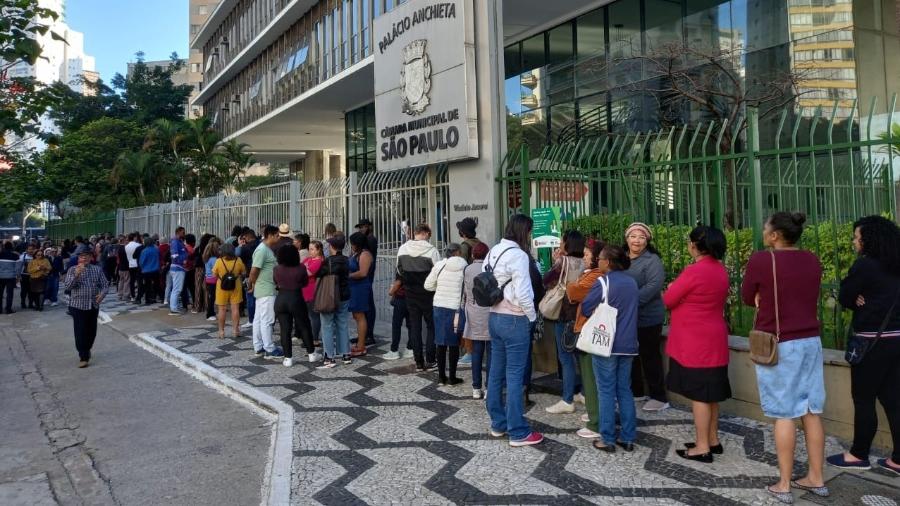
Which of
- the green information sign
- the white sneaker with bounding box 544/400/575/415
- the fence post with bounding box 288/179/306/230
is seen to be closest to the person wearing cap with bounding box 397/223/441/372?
the green information sign

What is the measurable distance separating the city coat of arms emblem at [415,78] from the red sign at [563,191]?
2.69 metres

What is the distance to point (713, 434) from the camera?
4723mm

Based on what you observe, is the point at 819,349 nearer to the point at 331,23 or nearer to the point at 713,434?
the point at 713,434

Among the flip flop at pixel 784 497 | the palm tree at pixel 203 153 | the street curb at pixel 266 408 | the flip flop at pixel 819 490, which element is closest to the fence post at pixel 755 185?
the flip flop at pixel 819 490

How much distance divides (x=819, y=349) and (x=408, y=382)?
4.29 metres

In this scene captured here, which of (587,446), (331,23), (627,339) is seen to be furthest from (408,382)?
(331,23)

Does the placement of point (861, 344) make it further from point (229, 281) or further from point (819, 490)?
point (229, 281)

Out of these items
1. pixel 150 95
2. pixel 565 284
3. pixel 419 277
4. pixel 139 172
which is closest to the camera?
pixel 565 284

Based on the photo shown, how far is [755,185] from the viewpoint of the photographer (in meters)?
5.69

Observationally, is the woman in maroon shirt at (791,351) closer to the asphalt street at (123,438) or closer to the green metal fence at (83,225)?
the asphalt street at (123,438)

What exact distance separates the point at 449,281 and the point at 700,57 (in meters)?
7.83

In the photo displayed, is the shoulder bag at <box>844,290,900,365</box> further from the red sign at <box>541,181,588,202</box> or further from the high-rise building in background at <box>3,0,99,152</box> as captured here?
the high-rise building in background at <box>3,0,99,152</box>

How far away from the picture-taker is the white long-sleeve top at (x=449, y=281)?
22.2 feet

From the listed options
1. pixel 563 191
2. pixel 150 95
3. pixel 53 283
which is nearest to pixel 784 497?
pixel 563 191
